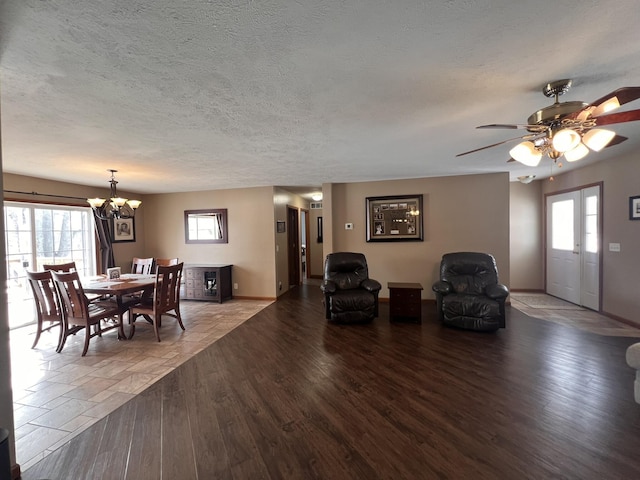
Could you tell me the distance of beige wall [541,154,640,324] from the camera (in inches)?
153

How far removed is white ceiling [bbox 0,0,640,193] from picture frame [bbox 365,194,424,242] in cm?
222

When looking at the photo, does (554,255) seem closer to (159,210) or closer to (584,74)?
(584,74)

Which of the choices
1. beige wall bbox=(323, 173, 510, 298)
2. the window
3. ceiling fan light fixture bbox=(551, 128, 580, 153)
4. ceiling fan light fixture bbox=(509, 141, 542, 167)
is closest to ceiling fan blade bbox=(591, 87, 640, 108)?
ceiling fan light fixture bbox=(551, 128, 580, 153)

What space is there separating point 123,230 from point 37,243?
5.06 feet

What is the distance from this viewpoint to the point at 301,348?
3422mm

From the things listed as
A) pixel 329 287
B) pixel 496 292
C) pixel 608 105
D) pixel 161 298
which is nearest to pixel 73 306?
pixel 161 298

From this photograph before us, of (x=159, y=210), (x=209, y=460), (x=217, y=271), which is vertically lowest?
(x=209, y=460)

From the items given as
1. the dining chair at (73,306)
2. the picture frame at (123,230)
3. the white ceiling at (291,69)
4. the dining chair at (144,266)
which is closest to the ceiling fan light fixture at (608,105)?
the white ceiling at (291,69)

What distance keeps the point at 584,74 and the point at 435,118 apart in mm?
975

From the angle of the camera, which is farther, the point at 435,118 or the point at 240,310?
the point at 240,310

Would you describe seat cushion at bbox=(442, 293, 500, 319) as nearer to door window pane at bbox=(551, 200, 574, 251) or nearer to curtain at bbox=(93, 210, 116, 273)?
door window pane at bbox=(551, 200, 574, 251)

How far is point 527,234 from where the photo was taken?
610cm

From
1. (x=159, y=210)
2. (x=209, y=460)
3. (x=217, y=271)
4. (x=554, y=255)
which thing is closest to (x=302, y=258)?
(x=217, y=271)

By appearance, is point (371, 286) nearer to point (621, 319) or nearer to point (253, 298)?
point (253, 298)
